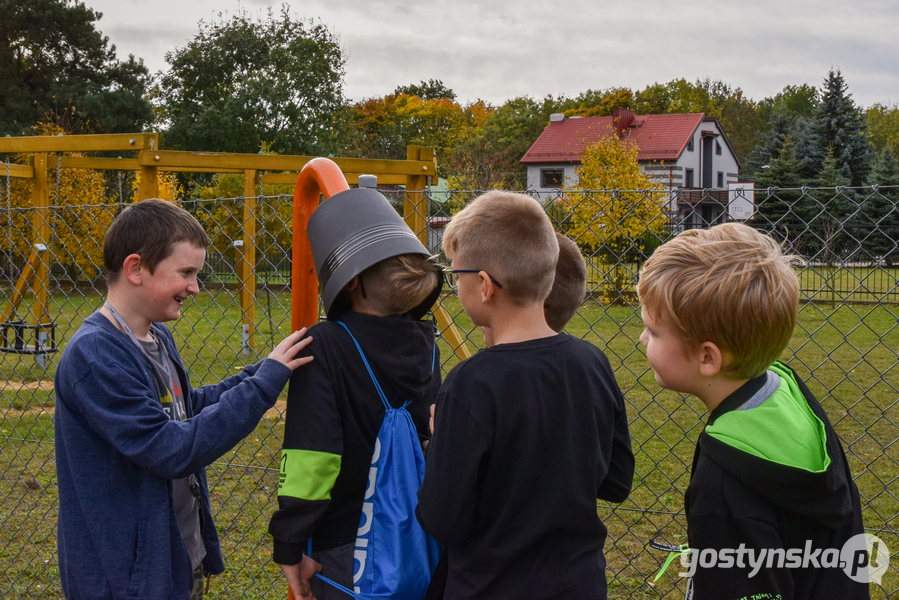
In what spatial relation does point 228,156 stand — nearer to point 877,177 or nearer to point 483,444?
point 483,444

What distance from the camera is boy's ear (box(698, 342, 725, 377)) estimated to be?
1488 mm

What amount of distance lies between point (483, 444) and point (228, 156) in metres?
7.46

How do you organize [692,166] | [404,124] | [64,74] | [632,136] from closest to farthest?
[64,74], [632,136], [692,166], [404,124]

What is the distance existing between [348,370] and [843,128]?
37.6 metres

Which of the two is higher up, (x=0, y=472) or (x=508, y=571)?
(x=508, y=571)

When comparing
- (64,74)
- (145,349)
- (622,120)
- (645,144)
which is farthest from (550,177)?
(145,349)

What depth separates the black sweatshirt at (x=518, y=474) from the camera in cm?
164

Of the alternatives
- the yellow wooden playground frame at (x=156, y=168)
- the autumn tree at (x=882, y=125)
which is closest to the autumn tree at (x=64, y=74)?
the yellow wooden playground frame at (x=156, y=168)

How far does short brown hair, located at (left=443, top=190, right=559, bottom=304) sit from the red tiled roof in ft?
133

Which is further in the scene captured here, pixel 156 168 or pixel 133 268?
pixel 156 168

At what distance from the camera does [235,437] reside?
6.33 feet

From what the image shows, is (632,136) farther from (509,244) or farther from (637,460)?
(509,244)

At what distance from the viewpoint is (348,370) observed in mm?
1880

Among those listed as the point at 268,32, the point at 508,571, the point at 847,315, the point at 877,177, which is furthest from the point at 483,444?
the point at 268,32
